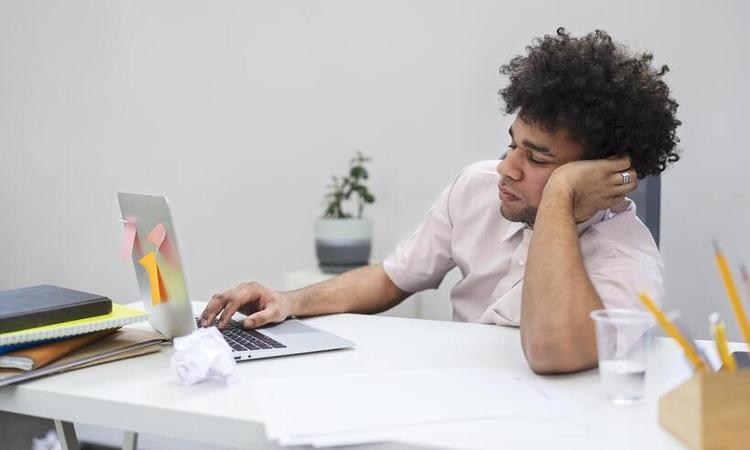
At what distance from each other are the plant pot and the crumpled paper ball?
156cm

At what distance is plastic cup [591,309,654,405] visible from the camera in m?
0.88

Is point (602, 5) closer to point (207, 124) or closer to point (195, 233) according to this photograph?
point (207, 124)

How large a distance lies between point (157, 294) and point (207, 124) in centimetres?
203

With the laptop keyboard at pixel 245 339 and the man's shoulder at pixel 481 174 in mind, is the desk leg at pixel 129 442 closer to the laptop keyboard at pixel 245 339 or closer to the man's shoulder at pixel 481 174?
the laptop keyboard at pixel 245 339

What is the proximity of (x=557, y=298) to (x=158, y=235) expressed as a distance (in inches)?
22.2

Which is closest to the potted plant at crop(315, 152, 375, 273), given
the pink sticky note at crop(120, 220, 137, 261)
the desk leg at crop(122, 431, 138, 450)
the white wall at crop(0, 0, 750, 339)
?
the white wall at crop(0, 0, 750, 339)

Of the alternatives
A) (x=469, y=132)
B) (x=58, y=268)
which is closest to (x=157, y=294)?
(x=469, y=132)

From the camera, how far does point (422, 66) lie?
2691 mm

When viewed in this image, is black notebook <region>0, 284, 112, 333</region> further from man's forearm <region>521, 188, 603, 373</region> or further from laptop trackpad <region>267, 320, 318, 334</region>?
man's forearm <region>521, 188, 603, 373</region>

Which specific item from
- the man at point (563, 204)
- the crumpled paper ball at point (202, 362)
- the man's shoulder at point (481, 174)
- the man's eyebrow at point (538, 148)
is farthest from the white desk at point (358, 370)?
the man's shoulder at point (481, 174)

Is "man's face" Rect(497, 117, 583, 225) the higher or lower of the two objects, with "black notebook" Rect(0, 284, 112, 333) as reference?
higher

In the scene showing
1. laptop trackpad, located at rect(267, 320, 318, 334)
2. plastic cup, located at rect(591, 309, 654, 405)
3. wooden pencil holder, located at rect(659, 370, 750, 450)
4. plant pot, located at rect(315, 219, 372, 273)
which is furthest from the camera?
plant pot, located at rect(315, 219, 372, 273)

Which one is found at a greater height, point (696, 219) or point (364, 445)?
point (364, 445)

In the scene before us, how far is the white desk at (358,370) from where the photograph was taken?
30.9 inches
